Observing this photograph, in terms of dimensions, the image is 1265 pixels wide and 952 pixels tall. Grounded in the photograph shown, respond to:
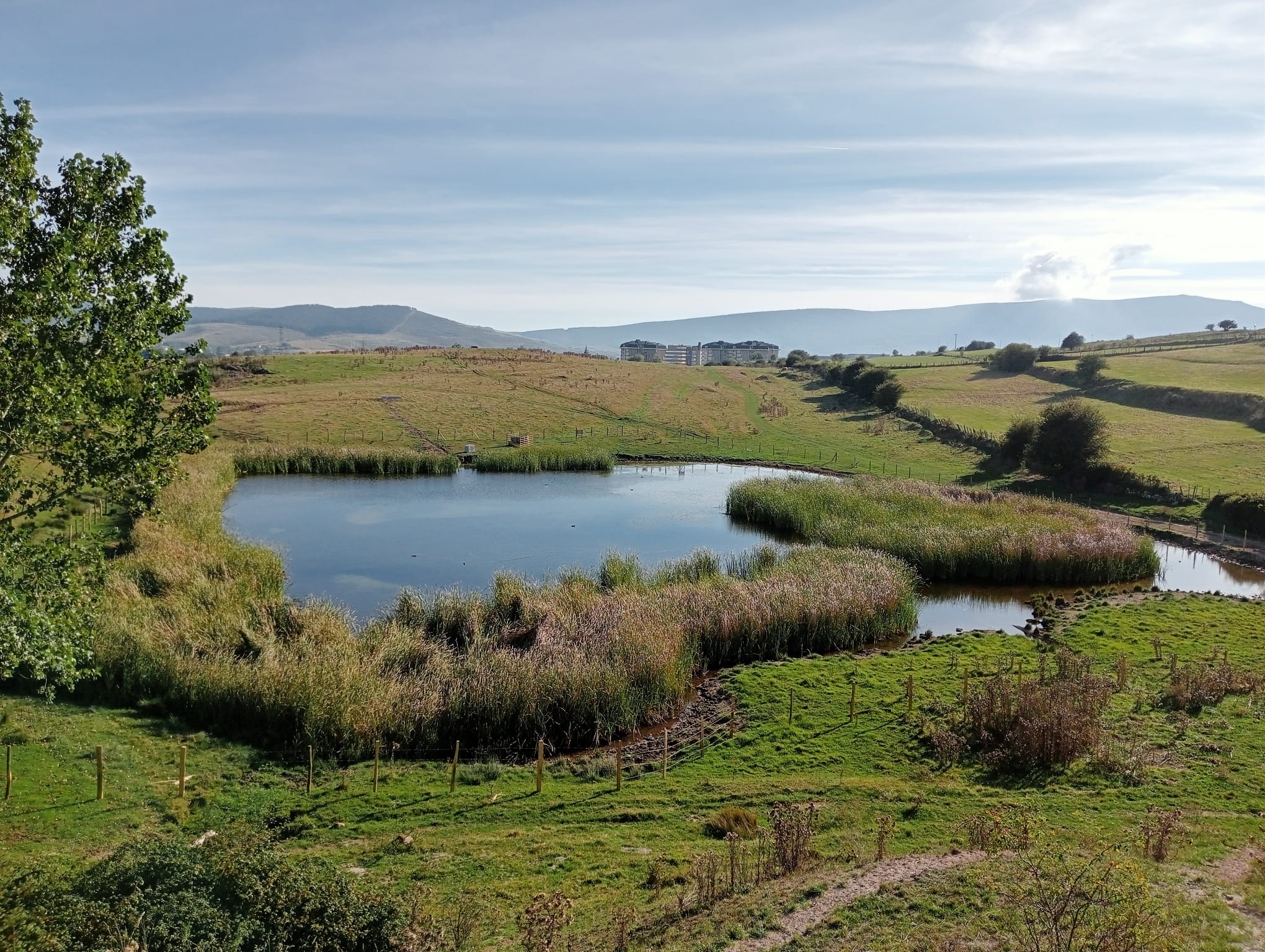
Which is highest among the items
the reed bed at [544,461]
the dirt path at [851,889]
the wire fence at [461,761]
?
the reed bed at [544,461]

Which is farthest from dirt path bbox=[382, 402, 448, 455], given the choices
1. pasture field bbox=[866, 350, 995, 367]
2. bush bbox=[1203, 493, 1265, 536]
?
pasture field bbox=[866, 350, 995, 367]

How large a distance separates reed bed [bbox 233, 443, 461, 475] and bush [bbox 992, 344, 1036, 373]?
263 ft

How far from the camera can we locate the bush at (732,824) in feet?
47.6

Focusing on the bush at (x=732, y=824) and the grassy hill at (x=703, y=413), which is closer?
the bush at (x=732, y=824)

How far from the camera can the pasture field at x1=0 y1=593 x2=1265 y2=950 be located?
11.6m

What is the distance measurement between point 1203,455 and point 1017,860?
2158 inches

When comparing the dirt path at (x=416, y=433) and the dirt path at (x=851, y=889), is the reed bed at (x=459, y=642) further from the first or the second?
the dirt path at (x=416, y=433)

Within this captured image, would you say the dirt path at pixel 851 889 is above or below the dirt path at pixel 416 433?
below

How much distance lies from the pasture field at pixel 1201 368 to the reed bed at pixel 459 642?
64433mm

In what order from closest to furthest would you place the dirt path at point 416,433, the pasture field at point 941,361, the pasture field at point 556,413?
the dirt path at point 416,433 < the pasture field at point 556,413 < the pasture field at point 941,361

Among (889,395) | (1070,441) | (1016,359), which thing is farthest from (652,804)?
(1016,359)

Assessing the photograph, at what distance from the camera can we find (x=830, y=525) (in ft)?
130

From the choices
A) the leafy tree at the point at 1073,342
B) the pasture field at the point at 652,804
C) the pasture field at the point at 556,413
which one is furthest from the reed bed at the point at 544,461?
the leafy tree at the point at 1073,342

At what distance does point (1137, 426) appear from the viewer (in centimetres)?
6675
